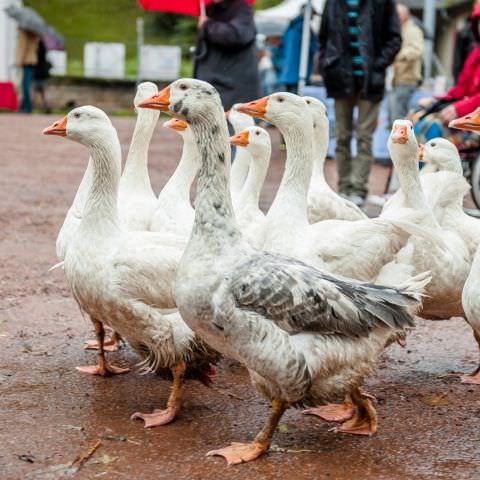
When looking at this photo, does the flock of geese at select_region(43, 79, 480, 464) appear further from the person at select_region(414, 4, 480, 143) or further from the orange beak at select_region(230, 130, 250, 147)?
the person at select_region(414, 4, 480, 143)

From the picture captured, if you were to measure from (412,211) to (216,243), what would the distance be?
5.90 ft

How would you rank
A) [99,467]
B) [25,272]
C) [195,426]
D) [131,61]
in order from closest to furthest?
[99,467] → [195,426] → [25,272] → [131,61]

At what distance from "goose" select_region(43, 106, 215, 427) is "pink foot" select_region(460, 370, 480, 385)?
147 centimetres

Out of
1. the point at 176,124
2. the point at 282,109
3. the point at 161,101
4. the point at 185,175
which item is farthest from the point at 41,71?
the point at 161,101

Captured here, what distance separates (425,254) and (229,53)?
4496mm

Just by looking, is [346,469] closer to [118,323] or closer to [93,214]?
[118,323]

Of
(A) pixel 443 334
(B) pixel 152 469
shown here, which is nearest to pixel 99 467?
(B) pixel 152 469

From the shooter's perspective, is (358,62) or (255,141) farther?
(358,62)

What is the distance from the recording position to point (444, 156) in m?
6.12

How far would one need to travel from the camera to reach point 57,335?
567 centimetres

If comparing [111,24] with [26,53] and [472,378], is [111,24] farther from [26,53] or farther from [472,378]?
[472,378]

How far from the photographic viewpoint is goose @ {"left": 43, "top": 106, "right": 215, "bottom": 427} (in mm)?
4402

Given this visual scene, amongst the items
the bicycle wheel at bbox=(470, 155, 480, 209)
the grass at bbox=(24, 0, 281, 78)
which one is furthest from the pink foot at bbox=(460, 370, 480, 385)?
the grass at bbox=(24, 0, 281, 78)

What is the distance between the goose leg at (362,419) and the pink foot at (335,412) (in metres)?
0.14
